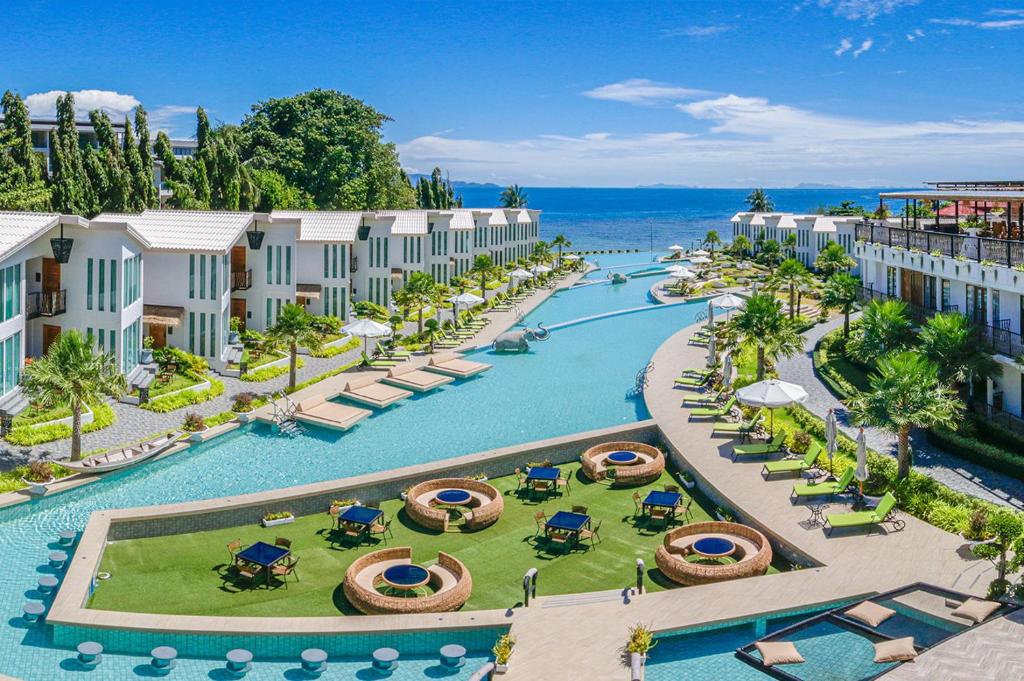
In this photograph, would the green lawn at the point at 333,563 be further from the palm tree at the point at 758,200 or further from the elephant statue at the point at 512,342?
the palm tree at the point at 758,200

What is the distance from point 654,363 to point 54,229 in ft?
79.1

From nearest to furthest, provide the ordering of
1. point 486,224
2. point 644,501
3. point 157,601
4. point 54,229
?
point 157,601 < point 644,501 < point 54,229 < point 486,224

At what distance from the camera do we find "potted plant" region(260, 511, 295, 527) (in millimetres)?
21406

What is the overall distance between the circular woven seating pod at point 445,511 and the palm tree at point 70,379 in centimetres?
951

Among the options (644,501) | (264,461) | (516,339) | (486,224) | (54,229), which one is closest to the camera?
(644,501)

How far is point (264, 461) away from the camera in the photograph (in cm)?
2611

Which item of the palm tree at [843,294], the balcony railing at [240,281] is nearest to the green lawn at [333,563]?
the palm tree at [843,294]

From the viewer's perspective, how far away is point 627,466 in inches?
990

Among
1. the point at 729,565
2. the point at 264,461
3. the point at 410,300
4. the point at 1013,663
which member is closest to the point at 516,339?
the point at 410,300

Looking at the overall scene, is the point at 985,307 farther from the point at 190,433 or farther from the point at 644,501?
the point at 190,433

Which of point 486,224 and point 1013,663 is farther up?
point 486,224

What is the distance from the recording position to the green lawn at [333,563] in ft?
57.5

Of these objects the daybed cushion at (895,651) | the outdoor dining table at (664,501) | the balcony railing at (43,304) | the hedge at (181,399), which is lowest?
the daybed cushion at (895,651)

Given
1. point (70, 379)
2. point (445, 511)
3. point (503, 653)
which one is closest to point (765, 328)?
point (445, 511)
